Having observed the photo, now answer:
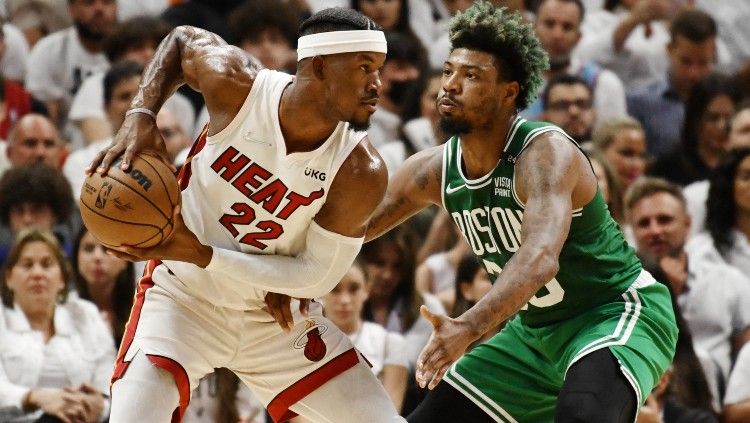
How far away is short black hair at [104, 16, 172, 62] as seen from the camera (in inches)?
366

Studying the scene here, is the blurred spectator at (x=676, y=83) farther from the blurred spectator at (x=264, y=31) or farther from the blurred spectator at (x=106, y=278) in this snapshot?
the blurred spectator at (x=106, y=278)

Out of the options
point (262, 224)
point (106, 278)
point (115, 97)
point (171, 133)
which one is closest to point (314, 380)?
point (262, 224)

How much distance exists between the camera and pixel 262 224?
5.17 meters

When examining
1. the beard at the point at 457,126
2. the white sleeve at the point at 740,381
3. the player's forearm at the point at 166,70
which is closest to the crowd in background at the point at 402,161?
the white sleeve at the point at 740,381

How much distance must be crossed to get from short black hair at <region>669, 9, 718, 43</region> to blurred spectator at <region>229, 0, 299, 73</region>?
2878mm

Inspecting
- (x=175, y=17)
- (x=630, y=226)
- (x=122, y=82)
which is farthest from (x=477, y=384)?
(x=175, y=17)

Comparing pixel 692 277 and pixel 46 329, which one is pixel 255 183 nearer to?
pixel 46 329

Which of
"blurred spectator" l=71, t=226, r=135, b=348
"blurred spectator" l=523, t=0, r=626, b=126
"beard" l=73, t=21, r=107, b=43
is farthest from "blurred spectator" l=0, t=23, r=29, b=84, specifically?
"blurred spectator" l=523, t=0, r=626, b=126

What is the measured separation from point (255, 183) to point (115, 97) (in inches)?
155

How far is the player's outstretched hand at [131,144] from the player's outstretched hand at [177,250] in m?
0.24

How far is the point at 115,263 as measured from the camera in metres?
7.69

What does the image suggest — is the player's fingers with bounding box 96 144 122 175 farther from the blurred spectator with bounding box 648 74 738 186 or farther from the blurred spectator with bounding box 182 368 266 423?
the blurred spectator with bounding box 648 74 738 186

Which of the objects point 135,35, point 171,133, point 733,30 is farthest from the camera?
point 733,30

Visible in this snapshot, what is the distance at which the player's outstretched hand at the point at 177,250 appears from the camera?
490 centimetres
